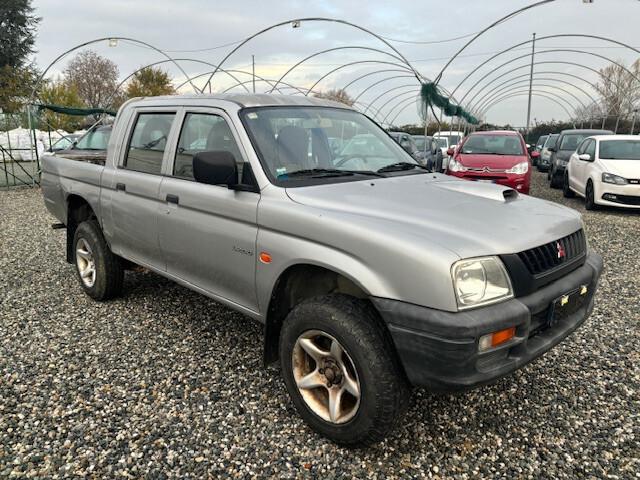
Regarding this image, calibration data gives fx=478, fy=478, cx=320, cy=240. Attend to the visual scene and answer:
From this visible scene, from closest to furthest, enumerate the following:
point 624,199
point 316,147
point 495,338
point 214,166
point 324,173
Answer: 1. point 495,338
2. point 214,166
3. point 324,173
4. point 316,147
5. point 624,199

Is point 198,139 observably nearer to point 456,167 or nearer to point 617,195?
point 456,167

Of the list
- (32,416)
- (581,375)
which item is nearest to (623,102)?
(581,375)

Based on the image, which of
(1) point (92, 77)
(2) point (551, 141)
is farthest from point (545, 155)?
(1) point (92, 77)

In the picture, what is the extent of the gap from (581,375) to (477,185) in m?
1.54

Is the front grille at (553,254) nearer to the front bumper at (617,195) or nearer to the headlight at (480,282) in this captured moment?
the headlight at (480,282)

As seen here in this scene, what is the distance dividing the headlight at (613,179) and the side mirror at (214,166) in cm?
964

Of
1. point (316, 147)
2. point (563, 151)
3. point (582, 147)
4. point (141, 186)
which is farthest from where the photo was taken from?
point (563, 151)

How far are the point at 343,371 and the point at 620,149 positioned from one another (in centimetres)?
1085

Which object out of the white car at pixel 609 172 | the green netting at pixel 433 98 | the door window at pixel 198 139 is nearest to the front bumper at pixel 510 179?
the white car at pixel 609 172

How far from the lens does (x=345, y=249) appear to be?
239cm

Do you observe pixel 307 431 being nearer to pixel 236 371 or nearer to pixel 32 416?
pixel 236 371

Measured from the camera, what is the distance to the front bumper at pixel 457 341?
2076 mm

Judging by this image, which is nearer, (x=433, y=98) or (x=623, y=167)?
(x=623, y=167)

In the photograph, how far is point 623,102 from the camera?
34.3 metres
